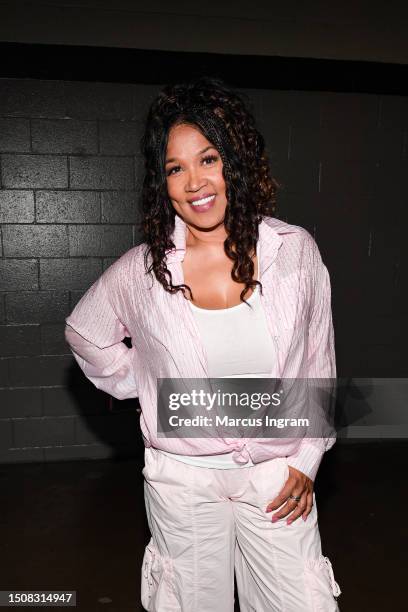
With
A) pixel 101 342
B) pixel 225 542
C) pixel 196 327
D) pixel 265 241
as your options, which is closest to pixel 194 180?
pixel 265 241

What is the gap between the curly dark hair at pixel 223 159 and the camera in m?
1.41

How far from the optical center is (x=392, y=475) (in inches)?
132

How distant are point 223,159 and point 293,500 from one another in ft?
2.79

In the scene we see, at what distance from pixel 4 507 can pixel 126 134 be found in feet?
7.07

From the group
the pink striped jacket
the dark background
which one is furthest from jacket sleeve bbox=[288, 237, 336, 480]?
the dark background

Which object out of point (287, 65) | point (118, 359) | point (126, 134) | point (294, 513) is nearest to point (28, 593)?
point (118, 359)

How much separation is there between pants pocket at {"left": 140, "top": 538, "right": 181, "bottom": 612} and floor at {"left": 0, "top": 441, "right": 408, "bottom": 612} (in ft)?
2.76

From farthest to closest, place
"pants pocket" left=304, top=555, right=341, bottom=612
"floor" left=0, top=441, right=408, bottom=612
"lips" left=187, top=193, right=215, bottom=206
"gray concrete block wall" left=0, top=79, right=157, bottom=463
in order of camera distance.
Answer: "gray concrete block wall" left=0, top=79, right=157, bottom=463
"floor" left=0, top=441, right=408, bottom=612
"lips" left=187, top=193, right=215, bottom=206
"pants pocket" left=304, top=555, right=341, bottom=612

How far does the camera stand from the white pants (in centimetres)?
135

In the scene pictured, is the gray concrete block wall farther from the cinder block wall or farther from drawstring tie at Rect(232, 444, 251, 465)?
drawstring tie at Rect(232, 444, 251, 465)

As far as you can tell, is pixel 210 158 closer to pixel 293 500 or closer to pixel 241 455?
pixel 241 455

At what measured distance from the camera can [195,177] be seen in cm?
140

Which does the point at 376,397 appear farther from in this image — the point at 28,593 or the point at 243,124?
the point at 243,124

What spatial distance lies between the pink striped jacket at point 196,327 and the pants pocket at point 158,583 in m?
0.29
